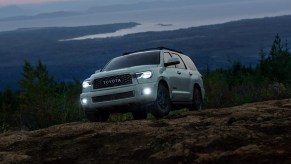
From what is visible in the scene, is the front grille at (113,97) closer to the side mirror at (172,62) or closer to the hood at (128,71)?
the hood at (128,71)

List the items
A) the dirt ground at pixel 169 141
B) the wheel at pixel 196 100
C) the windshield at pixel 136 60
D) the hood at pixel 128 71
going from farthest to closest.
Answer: the wheel at pixel 196 100 < the windshield at pixel 136 60 < the hood at pixel 128 71 < the dirt ground at pixel 169 141

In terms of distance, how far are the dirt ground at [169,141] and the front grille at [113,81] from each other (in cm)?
162

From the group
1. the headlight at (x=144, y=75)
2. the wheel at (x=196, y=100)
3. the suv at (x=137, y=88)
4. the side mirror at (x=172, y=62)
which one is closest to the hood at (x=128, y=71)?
the suv at (x=137, y=88)

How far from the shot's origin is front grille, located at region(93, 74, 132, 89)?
11797mm

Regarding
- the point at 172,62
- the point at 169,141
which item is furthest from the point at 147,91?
the point at 169,141

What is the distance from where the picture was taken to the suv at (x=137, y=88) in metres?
11.6

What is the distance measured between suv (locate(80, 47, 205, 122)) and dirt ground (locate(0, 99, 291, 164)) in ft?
4.36

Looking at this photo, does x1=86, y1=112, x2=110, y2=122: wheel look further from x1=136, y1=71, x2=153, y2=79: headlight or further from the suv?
x1=136, y1=71, x2=153, y2=79: headlight

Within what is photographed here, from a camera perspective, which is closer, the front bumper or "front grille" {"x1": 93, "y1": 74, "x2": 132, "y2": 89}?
the front bumper

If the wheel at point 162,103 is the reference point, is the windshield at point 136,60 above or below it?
above

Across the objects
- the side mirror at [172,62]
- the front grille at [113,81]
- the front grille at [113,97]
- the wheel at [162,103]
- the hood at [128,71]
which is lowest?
the wheel at [162,103]

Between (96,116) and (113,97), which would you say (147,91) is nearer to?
(113,97)

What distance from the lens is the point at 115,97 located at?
1172 cm

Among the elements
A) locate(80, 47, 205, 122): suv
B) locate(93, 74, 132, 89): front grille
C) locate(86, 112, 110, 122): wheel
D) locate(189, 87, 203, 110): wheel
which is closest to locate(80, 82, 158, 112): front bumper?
locate(80, 47, 205, 122): suv
